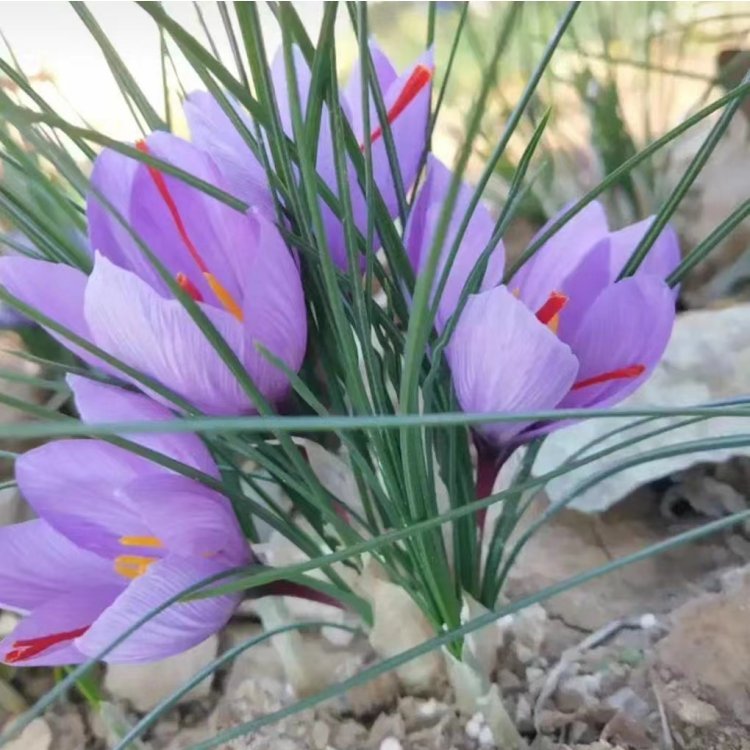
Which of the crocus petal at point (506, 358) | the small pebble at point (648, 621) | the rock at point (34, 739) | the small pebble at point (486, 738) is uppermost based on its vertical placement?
the crocus petal at point (506, 358)

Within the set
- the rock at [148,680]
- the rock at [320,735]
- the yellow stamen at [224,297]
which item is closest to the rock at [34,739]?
the rock at [148,680]

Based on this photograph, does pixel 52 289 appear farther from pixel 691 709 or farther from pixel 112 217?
pixel 691 709

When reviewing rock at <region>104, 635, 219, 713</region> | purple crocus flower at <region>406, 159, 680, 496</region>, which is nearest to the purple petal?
purple crocus flower at <region>406, 159, 680, 496</region>

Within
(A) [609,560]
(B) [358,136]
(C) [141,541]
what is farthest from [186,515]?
(A) [609,560]

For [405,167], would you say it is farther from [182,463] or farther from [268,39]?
[268,39]

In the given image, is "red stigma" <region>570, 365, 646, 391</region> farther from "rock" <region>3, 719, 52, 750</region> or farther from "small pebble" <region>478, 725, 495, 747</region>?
"rock" <region>3, 719, 52, 750</region>

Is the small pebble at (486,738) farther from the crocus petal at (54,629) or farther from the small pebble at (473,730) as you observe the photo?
the crocus petal at (54,629)
